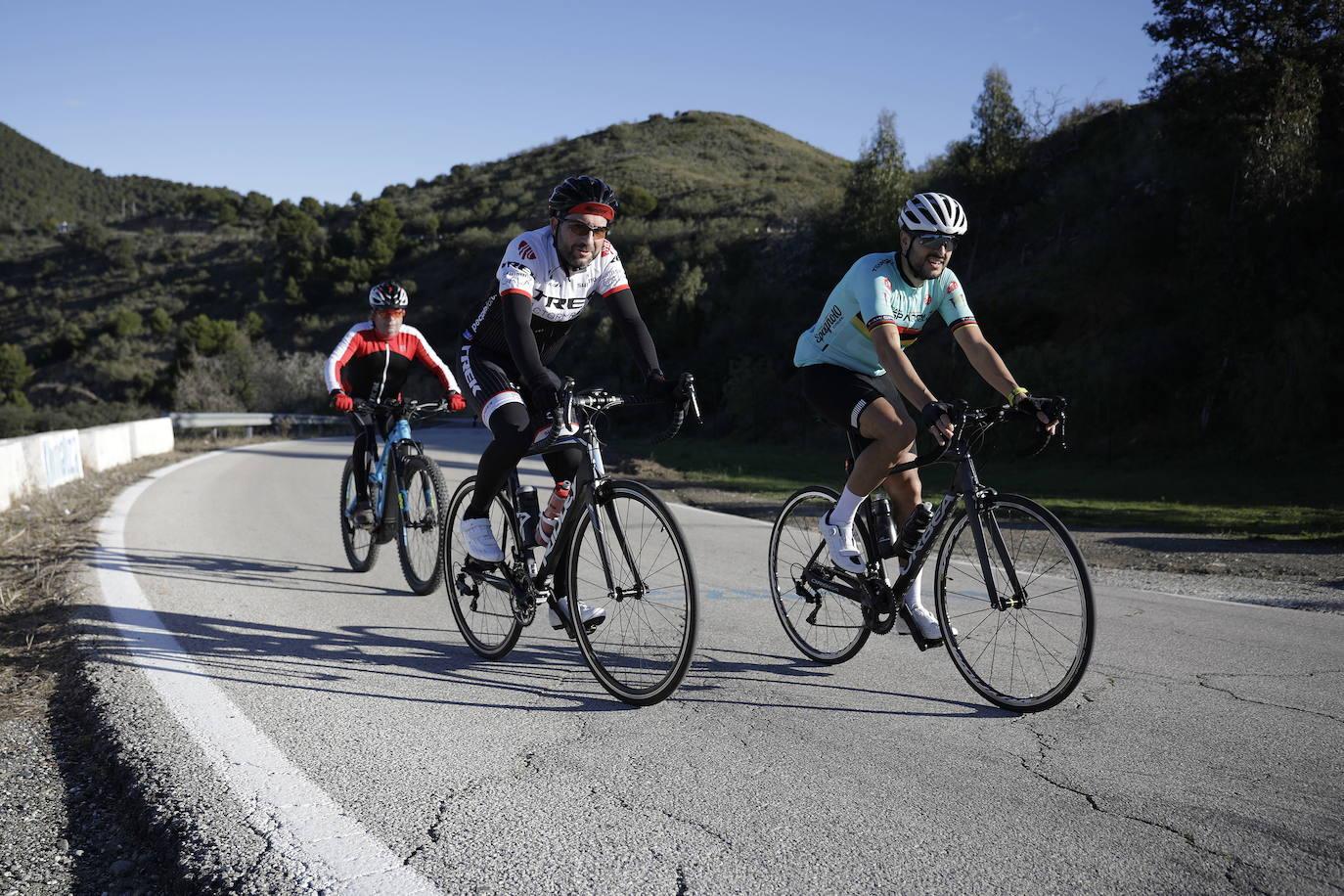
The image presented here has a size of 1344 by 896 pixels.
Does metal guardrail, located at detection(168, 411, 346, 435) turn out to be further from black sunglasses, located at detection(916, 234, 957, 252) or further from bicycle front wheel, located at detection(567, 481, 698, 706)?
black sunglasses, located at detection(916, 234, 957, 252)

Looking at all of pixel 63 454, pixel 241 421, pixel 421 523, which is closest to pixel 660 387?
pixel 421 523

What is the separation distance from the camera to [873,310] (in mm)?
4434

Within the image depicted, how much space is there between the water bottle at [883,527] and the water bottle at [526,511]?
163 cm

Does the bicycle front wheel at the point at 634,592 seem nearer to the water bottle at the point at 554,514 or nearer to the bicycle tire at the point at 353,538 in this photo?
the water bottle at the point at 554,514

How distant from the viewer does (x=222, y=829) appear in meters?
2.77

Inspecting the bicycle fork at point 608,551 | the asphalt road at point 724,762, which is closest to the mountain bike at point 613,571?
the bicycle fork at point 608,551

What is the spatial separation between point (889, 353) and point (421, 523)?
376cm

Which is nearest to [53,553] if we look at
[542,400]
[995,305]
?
[542,400]

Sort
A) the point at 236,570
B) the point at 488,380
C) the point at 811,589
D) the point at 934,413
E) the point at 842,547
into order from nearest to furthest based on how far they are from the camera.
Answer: the point at 934,413, the point at 842,547, the point at 488,380, the point at 811,589, the point at 236,570

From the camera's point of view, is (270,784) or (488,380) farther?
(488,380)

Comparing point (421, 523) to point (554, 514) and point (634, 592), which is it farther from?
point (634, 592)

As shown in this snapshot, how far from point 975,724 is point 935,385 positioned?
2503cm

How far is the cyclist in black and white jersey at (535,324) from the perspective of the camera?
14.7 ft

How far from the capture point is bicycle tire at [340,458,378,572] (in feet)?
24.4
